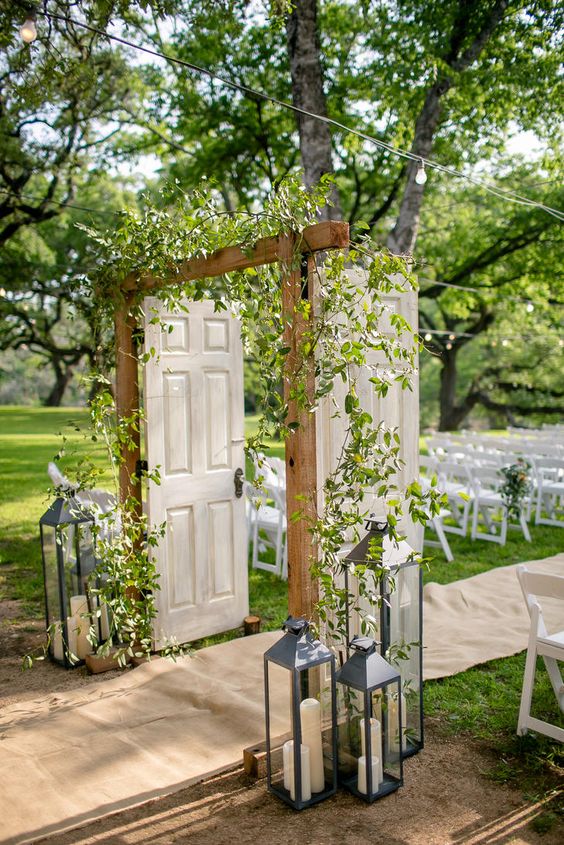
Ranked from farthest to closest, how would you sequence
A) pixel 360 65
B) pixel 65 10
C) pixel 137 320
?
1. pixel 360 65
2. pixel 65 10
3. pixel 137 320

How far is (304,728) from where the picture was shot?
310 cm

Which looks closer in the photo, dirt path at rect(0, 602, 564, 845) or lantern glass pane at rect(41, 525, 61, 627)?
dirt path at rect(0, 602, 564, 845)

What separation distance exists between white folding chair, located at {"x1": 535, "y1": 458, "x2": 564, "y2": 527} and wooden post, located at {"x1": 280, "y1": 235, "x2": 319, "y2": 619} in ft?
19.1

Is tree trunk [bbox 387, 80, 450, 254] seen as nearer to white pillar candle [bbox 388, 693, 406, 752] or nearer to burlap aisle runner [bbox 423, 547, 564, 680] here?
burlap aisle runner [bbox 423, 547, 564, 680]

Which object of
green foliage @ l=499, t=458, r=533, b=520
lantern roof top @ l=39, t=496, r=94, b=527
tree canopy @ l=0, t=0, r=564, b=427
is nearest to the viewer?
lantern roof top @ l=39, t=496, r=94, b=527

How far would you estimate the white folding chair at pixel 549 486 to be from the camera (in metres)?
8.60

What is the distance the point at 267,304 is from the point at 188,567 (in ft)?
7.26

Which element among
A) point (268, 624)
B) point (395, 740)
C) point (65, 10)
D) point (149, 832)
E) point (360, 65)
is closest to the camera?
point (149, 832)

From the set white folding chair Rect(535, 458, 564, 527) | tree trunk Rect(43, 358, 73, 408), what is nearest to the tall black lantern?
white folding chair Rect(535, 458, 564, 527)

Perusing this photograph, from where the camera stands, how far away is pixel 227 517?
5266 millimetres

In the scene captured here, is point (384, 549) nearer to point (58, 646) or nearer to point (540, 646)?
point (540, 646)

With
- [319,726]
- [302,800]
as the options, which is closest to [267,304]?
[319,726]

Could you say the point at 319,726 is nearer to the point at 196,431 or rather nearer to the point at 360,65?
the point at 196,431

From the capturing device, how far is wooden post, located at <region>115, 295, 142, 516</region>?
4766 millimetres
